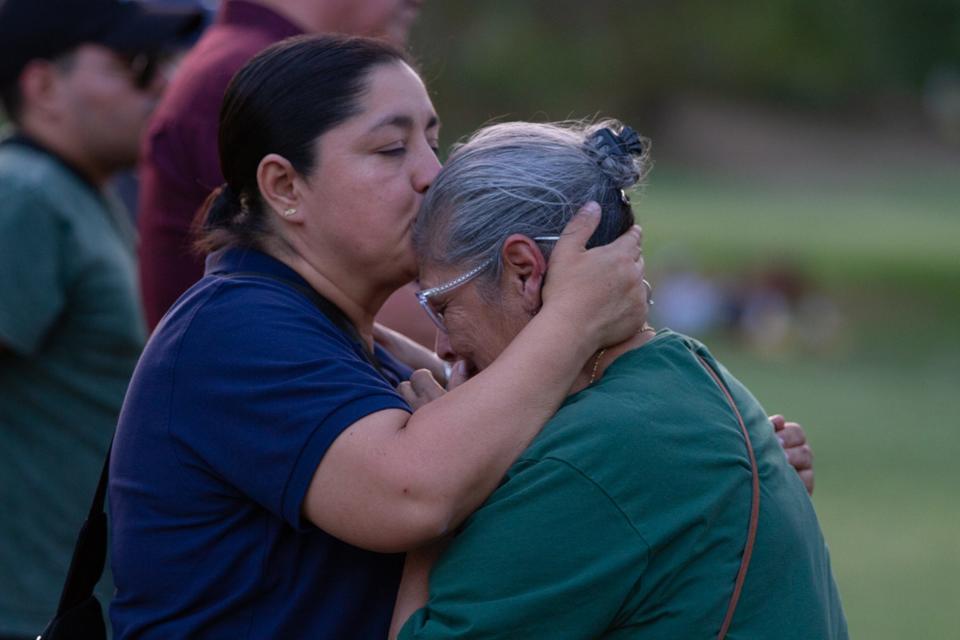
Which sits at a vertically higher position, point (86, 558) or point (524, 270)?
point (524, 270)

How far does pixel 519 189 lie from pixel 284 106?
18.8 inches

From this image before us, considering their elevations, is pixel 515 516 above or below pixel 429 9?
above

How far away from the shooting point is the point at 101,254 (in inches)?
175

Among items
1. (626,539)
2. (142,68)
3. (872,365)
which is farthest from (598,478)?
(872,365)

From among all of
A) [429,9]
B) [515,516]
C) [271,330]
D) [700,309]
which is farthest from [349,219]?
[429,9]

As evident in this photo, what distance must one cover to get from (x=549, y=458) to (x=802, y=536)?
508mm

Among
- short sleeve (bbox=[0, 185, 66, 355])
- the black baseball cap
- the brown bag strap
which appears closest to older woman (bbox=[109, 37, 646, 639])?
the brown bag strap

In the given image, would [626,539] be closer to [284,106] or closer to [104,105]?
[284,106]

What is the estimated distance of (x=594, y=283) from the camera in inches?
99.6

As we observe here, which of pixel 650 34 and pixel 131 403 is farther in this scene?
pixel 650 34

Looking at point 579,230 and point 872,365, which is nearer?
point 579,230

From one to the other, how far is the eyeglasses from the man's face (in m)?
2.32

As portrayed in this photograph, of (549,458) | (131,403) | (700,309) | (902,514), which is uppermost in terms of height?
(549,458)

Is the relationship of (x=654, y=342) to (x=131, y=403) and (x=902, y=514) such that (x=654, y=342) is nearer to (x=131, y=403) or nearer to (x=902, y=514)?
(x=131, y=403)
